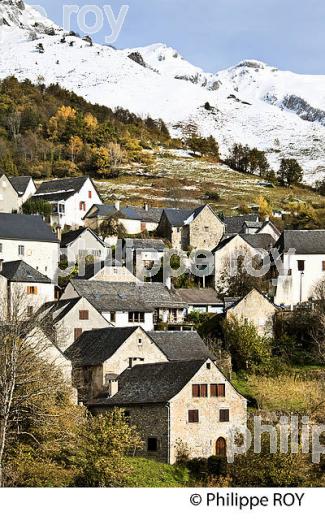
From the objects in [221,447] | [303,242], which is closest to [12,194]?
[303,242]

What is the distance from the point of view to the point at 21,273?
58125 mm

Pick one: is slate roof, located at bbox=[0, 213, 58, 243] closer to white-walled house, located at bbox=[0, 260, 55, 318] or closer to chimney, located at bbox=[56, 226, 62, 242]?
chimney, located at bbox=[56, 226, 62, 242]

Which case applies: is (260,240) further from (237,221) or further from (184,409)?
(184,409)

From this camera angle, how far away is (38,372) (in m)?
40.6

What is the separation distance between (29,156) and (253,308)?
50.5 meters

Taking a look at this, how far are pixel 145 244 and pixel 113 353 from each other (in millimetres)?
21562

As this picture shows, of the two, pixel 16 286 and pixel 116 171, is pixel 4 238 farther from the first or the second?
pixel 116 171

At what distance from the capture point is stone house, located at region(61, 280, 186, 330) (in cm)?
5494

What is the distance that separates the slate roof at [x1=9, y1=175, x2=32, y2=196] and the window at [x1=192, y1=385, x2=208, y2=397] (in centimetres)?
3827

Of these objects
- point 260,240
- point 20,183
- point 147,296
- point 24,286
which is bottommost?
point 147,296

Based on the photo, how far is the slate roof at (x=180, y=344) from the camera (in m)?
49.2

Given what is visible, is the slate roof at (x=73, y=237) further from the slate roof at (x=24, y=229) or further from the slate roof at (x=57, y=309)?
the slate roof at (x=57, y=309)

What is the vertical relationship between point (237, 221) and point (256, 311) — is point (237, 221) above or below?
above

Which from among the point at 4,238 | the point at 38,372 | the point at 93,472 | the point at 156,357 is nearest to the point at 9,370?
the point at 38,372
